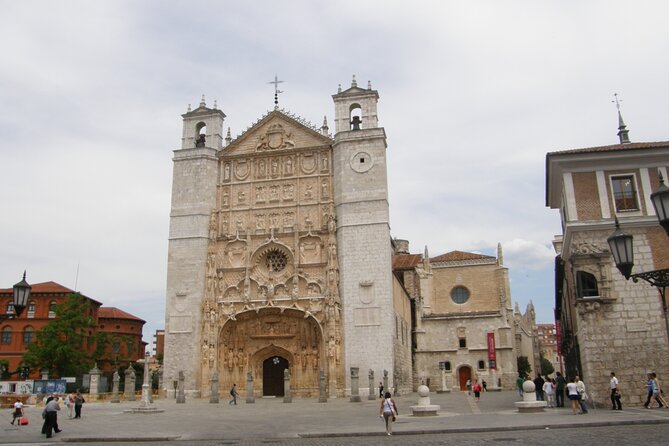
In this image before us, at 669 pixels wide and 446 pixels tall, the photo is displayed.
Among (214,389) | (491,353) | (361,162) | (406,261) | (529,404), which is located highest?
(361,162)

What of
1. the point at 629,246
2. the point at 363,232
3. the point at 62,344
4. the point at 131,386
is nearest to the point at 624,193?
the point at 629,246

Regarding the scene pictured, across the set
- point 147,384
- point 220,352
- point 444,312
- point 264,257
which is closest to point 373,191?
point 264,257

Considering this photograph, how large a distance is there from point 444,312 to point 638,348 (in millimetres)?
33756

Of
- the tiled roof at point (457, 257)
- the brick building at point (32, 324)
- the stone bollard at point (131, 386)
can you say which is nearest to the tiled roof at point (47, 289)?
the brick building at point (32, 324)

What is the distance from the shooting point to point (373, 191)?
117ft

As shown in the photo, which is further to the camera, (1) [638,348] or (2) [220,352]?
(2) [220,352]

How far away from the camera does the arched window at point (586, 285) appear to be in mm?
20953

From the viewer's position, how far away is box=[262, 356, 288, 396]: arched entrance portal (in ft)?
118

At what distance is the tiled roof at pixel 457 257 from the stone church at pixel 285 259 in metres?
17.5

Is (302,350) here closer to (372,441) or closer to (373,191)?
(373,191)

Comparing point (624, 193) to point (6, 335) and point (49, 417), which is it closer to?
point (49, 417)

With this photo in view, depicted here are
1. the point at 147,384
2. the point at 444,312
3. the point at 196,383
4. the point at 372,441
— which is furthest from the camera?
the point at 444,312

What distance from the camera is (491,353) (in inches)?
1900

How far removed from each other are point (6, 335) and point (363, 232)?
140ft
